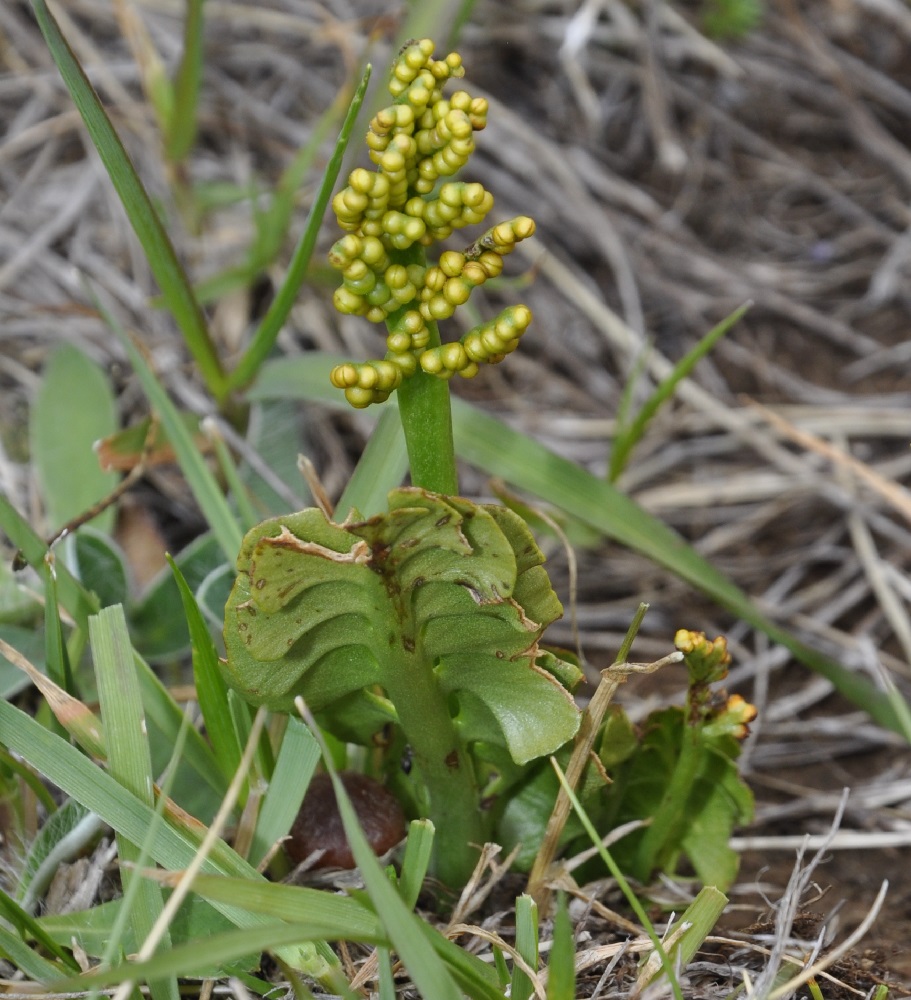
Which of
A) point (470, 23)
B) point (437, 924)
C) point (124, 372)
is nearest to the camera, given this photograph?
point (437, 924)

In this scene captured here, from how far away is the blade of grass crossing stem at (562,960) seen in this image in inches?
35.9

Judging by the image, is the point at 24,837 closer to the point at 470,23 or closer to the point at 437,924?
the point at 437,924

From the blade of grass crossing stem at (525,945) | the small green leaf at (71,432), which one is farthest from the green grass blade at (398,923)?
the small green leaf at (71,432)

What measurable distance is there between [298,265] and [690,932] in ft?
3.37

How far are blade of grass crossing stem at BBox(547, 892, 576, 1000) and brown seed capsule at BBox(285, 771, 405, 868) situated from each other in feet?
1.31

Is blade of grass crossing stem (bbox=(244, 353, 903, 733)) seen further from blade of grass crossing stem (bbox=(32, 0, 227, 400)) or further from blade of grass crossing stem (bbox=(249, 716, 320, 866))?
blade of grass crossing stem (bbox=(249, 716, 320, 866))

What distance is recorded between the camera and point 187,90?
2.18 m

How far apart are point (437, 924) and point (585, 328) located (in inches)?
69.6

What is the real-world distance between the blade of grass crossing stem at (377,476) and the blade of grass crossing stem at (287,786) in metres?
0.34

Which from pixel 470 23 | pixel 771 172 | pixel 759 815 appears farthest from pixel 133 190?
pixel 771 172

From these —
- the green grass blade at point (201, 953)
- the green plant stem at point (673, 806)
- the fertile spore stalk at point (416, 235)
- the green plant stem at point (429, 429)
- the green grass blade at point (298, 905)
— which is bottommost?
the green plant stem at point (673, 806)

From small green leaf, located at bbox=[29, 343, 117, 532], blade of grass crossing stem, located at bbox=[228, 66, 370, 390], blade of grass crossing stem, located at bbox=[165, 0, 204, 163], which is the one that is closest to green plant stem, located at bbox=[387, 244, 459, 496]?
blade of grass crossing stem, located at bbox=[228, 66, 370, 390]

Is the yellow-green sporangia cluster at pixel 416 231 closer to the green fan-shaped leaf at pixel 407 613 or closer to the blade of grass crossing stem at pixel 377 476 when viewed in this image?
the green fan-shaped leaf at pixel 407 613

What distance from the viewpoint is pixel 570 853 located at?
55.8 inches
